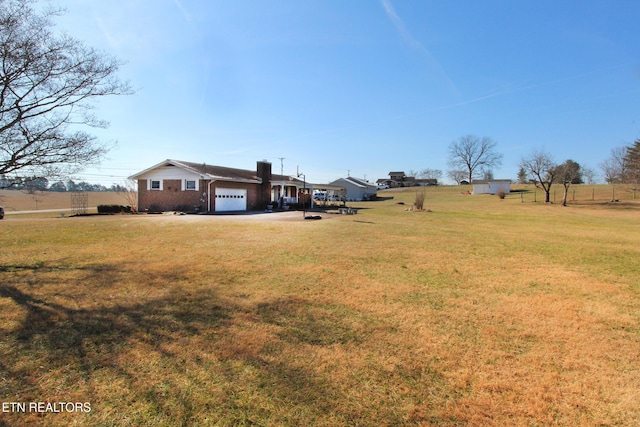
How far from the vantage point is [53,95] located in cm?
767

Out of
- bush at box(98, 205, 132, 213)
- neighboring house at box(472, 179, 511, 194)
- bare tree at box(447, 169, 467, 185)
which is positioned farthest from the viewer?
bare tree at box(447, 169, 467, 185)

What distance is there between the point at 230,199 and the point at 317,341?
995 inches

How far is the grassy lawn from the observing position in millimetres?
2787

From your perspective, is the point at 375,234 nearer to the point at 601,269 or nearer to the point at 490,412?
the point at 601,269

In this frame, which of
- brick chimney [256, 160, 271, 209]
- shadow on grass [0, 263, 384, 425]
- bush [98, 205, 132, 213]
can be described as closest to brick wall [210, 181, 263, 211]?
brick chimney [256, 160, 271, 209]

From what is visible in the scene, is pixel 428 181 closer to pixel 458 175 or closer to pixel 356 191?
pixel 458 175

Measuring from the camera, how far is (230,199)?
27797 millimetres

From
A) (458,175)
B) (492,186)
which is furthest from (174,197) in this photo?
(458,175)

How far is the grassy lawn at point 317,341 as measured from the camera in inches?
110

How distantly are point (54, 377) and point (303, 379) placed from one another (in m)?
2.51

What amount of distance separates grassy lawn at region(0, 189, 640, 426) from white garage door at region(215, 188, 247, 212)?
60.3 feet

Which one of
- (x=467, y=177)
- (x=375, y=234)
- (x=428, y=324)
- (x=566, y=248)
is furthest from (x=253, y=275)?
(x=467, y=177)

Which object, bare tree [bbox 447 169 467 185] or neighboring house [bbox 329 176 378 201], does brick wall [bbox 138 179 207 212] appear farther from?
bare tree [bbox 447 169 467 185]

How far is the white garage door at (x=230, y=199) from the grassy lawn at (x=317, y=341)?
18.4 m
